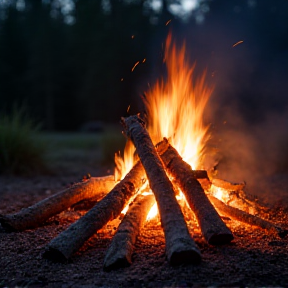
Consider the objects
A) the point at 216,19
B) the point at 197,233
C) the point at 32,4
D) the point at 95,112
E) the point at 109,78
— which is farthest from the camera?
the point at 32,4

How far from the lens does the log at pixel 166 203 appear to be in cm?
264

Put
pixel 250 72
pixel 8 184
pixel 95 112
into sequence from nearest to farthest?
1. pixel 8 184
2. pixel 250 72
3. pixel 95 112

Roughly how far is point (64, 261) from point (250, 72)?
693cm

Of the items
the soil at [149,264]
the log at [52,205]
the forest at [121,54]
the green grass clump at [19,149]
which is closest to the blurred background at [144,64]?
the forest at [121,54]

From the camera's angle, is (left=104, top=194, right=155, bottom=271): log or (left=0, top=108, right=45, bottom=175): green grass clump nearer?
(left=104, top=194, right=155, bottom=271): log

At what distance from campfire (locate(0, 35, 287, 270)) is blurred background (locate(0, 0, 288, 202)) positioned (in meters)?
0.73

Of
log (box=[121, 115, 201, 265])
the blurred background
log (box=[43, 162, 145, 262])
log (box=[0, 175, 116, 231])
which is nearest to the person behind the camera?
log (box=[121, 115, 201, 265])

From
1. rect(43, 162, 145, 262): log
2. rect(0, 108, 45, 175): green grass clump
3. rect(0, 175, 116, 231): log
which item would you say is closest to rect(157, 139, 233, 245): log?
rect(43, 162, 145, 262): log

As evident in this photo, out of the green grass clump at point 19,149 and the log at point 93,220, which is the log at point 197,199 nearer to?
the log at point 93,220

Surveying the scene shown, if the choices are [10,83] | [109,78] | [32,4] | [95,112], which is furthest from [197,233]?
[32,4]

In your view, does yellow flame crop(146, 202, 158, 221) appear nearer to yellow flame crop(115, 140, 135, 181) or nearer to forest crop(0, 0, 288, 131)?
yellow flame crop(115, 140, 135, 181)

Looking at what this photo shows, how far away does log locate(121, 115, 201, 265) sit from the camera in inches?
104

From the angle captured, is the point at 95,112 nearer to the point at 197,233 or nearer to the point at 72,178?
the point at 72,178

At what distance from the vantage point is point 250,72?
350 inches
